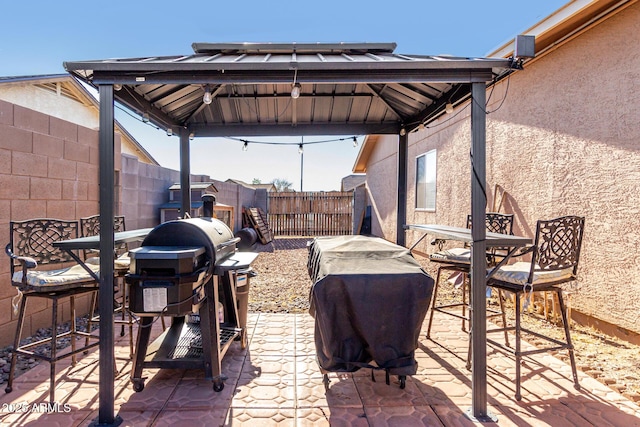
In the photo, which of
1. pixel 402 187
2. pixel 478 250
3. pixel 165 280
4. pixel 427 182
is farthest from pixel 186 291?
pixel 427 182

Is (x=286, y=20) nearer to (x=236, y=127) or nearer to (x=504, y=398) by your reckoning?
(x=236, y=127)

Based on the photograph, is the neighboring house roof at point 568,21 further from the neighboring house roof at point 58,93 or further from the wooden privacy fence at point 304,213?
the neighboring house roof at point 58,93

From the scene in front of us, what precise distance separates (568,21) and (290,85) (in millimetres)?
3116

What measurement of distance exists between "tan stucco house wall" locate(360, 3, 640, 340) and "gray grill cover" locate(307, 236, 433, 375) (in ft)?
5.46

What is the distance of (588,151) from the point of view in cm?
346

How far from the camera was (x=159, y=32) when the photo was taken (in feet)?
25.9

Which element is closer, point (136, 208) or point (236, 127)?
point (236, 127)

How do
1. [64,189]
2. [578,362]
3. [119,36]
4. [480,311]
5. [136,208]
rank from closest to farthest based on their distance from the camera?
1. [480,311]
2. [578,362]
3. [64,189]
4. [136,208]
5. [119,36]

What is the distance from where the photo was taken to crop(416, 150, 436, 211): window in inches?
277

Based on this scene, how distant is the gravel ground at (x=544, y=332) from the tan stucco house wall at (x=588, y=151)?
0.28 m

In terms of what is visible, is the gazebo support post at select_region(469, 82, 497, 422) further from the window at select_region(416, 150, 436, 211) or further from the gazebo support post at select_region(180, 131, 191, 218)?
the window at select_region(416, 150, 436, 211)

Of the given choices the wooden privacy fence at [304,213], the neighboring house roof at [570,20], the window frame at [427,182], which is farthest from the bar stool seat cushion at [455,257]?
the wooden privacy fence at [304,213]

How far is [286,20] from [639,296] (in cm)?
705

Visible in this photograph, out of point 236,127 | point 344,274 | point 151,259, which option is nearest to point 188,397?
Answer: point 151,259
